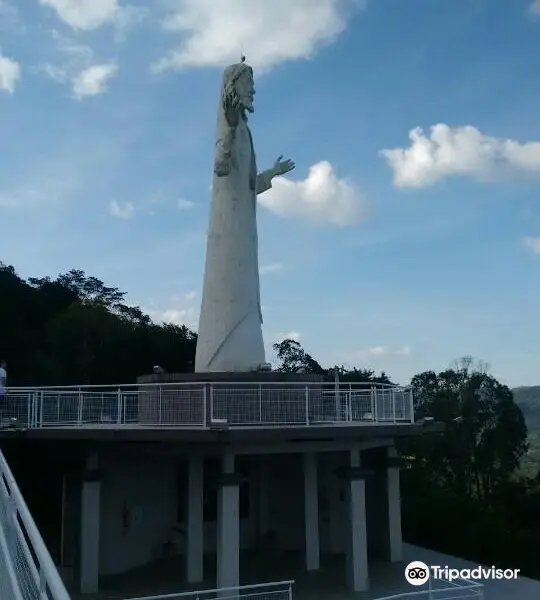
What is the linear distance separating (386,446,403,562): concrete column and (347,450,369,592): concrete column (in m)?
2.77

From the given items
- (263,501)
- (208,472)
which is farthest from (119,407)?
(263,501)

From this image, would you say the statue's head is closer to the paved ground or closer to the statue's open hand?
the statue's open hand

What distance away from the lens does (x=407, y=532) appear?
867 inches

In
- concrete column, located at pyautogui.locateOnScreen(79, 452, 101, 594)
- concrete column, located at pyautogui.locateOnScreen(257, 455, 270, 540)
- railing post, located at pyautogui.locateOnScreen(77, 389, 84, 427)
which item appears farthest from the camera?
concrete column, located at pyautogui.locateOnScreen(257, 455, 270, 540)

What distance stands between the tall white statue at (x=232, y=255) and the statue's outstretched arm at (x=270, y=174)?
0.54m

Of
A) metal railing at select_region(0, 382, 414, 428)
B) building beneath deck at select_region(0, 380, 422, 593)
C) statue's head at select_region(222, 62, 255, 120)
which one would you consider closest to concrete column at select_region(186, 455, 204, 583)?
building beneath deck at select_region(0, 380, 422, 593)

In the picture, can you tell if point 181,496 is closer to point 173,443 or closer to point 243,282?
point 173,443

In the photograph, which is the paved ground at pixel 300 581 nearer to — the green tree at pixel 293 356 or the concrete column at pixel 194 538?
the concrete column at pixel 194 538

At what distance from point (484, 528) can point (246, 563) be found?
10.8 m

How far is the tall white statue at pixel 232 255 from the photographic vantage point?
15.8 meters

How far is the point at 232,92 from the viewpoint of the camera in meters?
16.1

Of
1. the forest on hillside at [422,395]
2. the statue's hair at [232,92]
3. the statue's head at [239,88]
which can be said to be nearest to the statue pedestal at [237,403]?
the statue's hair at [232,92]

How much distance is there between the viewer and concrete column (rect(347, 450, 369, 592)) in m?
13.3

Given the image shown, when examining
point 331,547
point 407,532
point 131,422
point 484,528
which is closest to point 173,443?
point 131,422
